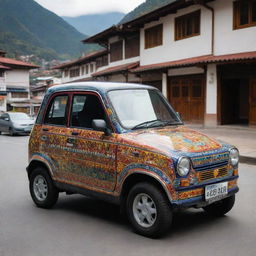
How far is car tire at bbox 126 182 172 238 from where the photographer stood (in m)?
4.55

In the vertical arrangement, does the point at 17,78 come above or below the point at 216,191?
above

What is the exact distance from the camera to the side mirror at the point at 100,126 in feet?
16.7

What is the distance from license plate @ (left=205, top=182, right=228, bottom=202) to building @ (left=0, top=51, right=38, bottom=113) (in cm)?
5804

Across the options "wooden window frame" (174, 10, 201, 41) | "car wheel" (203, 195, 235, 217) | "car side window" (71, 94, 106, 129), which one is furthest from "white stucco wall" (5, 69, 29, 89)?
"car wheel" (203, 195, 235, 217)

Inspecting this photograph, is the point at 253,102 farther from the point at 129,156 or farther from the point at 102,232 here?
the point at 102,232

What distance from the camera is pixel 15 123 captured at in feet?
73.0

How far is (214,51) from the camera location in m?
20.4

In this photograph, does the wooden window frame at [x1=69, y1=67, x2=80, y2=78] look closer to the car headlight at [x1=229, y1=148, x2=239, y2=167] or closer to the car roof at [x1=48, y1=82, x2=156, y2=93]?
the car roof at [x1=48, y1=82, x2=156, y2=93]

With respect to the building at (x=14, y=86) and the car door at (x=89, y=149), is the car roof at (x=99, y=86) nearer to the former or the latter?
the car door at (x=89, y=149)

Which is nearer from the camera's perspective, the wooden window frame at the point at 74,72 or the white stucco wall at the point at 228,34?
the white stucco wall at the point at 228,34

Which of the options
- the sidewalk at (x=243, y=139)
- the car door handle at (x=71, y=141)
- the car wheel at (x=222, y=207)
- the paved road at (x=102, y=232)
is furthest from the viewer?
the sidewalk at (x=243, y=139)

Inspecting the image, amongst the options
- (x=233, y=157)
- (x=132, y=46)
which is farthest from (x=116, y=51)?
(x=233, y=157)

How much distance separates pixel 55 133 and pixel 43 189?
96cm

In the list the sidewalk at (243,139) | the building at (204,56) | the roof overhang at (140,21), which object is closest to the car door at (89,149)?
the sidewalk at (243,139)
